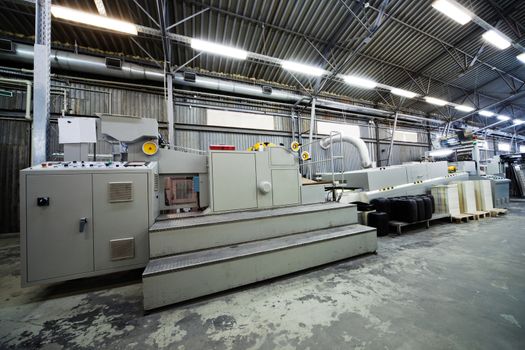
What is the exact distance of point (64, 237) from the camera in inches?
89.2

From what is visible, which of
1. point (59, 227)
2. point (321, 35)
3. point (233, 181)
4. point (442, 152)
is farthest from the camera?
point (442, 152)

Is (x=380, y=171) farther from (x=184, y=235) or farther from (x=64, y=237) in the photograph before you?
(x=64, y=237)

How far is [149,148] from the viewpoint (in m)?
2.97

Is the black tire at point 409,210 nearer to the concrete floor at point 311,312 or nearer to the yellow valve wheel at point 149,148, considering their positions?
the concrete floor at point 311,312

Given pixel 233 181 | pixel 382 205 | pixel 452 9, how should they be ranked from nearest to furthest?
pixel 233 181, pixel 382 205, pixel 452 9

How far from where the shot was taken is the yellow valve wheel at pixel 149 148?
2.95 metres

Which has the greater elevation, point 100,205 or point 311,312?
point 100,205

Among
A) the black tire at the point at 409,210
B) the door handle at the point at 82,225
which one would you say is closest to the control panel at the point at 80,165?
the door handle at the point at 82,225

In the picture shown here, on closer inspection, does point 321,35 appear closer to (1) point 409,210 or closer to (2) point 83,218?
(1) point 409,210

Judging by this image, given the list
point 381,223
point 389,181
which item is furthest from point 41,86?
point 389,181

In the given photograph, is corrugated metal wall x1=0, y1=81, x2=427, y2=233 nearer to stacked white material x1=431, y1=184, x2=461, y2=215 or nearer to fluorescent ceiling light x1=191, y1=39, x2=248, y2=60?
fluorescent ceiling light x1=191, y1=39, x2=248, y2=60

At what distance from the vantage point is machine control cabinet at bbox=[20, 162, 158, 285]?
2180 mm

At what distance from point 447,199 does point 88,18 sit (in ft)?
31.4

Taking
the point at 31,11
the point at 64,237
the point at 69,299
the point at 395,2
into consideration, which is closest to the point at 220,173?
the point at 64,237
